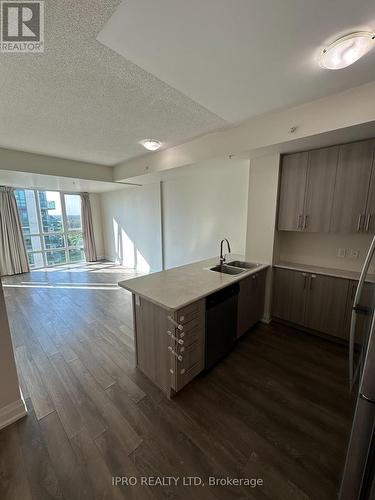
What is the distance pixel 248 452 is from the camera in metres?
1.38

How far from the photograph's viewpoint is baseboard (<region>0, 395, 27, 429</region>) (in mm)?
1560

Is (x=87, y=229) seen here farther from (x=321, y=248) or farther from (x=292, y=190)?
(x=321, y=248)

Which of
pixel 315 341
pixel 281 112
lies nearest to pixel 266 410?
pixel 315 341

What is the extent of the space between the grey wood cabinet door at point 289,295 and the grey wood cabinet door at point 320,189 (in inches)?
26.1

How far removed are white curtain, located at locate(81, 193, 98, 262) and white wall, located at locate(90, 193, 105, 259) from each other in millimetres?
265

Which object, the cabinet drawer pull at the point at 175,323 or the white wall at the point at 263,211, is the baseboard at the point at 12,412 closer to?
the cabinet drawer pull at the point at 175,323

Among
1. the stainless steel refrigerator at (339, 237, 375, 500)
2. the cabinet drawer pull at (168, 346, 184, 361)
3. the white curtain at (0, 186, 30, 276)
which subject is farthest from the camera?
the white curtain at (0, 186, 30, 276)

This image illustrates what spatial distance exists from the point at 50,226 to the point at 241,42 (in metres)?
6.78

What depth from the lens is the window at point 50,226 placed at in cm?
577

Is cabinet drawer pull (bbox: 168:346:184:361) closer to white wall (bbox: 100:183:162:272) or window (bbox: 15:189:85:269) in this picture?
white wall (bbox: 100:183:162:272)

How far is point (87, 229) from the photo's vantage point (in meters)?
6.78

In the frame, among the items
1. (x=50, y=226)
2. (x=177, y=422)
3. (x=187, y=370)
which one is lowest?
(x=177, y=422)

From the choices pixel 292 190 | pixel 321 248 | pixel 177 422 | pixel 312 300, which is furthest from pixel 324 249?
pixel 177 422

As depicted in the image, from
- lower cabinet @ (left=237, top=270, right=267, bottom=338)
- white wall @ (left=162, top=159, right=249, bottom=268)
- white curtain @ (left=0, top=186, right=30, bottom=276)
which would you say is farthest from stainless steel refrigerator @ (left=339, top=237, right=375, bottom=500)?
white curtain @ (left=0, top=186, right=30, bottom=276)
